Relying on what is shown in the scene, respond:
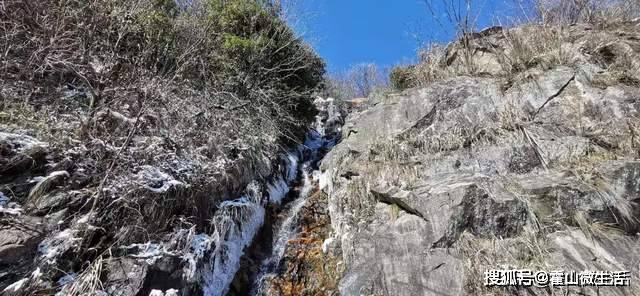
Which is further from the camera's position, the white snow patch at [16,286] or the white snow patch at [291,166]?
the white snow patch at [291,166]

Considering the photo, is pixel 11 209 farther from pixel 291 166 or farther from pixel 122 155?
pixel 291 166

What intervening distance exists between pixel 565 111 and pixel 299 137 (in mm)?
5270

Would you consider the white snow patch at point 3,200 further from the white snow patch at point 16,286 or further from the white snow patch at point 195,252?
the white snow patch at point 195,252

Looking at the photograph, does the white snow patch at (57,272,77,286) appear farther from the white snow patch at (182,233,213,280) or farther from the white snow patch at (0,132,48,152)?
the white snow patch at (0,132,48,152)

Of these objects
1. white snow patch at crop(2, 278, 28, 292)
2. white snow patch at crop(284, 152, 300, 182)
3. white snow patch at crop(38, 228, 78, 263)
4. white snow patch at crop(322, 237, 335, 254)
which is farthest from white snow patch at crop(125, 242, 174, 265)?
white snow patch at crop(284, 152, 300, 182)

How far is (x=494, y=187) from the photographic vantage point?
400 centimetres

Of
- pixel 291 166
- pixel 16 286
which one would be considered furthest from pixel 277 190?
pixel 16 286

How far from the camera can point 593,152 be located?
13.7 ft

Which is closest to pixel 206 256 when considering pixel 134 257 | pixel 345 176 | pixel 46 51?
pixel 134 257

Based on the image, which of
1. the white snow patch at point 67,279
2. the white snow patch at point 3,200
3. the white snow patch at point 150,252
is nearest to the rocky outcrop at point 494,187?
the white snow patch at point 150,252

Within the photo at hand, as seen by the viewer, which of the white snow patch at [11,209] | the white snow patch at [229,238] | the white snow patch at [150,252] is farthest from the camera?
the white snow patch at [229,238]

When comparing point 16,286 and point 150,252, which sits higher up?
point 150,252

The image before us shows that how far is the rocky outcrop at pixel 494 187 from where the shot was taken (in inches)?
136

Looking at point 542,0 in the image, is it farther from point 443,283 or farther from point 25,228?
point 25,228
